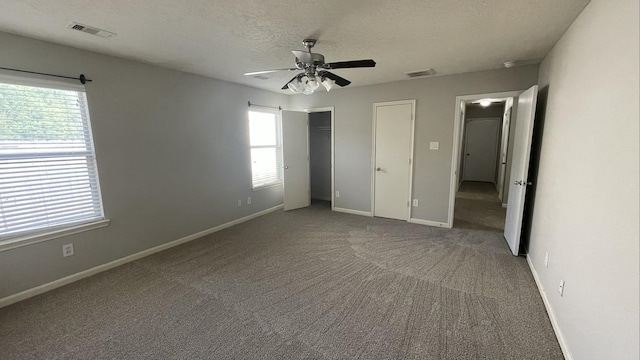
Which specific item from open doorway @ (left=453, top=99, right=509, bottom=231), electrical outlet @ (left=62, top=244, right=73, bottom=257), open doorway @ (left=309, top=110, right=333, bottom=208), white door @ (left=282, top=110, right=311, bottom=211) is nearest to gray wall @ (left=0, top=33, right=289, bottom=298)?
electrical outlet @ (left=62, top=244, right=73, bottom=257)

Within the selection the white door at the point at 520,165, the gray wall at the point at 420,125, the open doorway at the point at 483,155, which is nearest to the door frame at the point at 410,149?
the gray wall at the point at 420,125

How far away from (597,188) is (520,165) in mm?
1803

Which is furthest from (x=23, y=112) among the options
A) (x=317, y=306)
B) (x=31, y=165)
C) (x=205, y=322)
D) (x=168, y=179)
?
(x=317, y=306)

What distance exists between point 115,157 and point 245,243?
1860 millimetres

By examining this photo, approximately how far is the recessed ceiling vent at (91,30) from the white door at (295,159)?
297 cm

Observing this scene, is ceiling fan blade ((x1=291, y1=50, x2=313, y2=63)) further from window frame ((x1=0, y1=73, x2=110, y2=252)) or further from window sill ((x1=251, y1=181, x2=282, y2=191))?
window sill ((x1=251, y1=181, x2=282, y2=191))

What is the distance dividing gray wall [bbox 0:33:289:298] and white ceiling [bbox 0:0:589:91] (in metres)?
0.24

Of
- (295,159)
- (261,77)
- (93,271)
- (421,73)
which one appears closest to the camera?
(93,271)

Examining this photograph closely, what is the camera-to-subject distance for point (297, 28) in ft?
7.22

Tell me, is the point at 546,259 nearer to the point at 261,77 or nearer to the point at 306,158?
the point at 261,77

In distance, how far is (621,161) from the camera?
4.15 feet

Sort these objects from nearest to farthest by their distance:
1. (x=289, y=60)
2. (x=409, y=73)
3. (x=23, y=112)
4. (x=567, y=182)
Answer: (x=567, y=182) → (x=23, y=112) → (x=289, y=60) → (x=409, y=73)

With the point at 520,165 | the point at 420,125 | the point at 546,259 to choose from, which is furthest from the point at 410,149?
the point at 546,259

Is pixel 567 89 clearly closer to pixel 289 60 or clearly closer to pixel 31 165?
pixel 289 60
